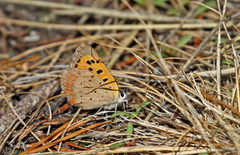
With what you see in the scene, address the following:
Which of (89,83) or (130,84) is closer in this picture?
(89,83)

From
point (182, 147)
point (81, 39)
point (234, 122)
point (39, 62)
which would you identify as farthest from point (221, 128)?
point (39, 62)

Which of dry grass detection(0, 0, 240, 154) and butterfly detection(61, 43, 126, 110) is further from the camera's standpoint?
butterfly detection(61, 43, 126, 110)

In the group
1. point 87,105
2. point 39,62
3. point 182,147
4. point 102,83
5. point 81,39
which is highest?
point 81,39

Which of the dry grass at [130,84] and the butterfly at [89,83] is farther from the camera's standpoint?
the butterfly at [89,83]

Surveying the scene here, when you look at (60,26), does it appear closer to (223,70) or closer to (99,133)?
(99,133)
